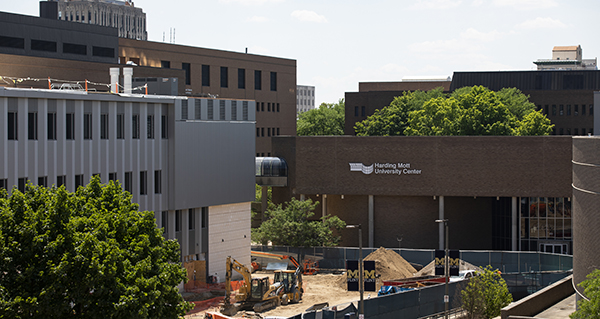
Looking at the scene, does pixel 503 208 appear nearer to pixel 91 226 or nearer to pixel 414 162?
pixel 414 162

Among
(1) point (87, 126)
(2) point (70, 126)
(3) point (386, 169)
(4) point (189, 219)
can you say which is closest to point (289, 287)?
(4) point (189, 219)

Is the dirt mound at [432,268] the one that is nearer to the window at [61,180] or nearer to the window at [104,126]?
the window at [104,126]

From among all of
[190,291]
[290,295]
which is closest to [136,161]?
[190,291]

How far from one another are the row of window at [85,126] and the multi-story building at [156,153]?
6cm

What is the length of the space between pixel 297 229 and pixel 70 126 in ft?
77.5

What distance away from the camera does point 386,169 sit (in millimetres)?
66875

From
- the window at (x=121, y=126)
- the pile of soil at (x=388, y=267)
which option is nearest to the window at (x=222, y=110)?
the window at (x=121, y=126)

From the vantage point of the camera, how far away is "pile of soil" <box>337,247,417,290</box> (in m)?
54.2

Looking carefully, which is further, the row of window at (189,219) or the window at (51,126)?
the row of window at (189,219)

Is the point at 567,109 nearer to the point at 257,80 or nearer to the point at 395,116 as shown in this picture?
the point at 395,116

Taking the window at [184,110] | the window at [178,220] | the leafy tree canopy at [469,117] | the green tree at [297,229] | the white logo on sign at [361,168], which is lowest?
the green tree at [297,229]

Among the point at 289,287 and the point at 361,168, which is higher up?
the point at 361,168

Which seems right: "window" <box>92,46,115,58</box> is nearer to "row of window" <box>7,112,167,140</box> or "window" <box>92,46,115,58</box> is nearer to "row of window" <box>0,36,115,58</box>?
"row of window" <box>0,36,115,58</box>

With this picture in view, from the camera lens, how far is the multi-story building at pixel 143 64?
2552 inches
